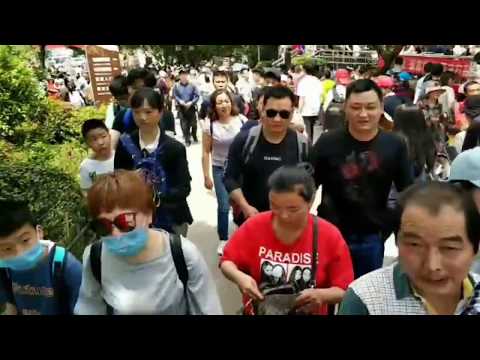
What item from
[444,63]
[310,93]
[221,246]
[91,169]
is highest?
[444,63]

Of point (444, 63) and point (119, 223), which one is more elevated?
point (444, 63)

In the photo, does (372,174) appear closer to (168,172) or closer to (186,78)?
(168,172)

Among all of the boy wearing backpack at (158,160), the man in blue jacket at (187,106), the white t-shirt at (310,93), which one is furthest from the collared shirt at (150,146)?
the man in blue jacket at (187,106)

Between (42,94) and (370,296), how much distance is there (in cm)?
536

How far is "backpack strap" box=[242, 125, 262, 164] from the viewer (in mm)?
3115

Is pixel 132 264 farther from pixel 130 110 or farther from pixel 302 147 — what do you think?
pixel 130 110

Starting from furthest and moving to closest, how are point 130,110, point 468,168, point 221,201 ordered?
point 221,201 < point 130,110 < point 468,168

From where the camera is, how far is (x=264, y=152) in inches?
121

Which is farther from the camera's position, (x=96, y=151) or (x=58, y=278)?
(x=96, y=151)

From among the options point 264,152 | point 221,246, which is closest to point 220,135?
point 221,246

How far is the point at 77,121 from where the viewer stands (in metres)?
6.74

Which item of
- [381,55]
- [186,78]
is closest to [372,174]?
[186,78]

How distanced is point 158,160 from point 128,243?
1407 millimetres
